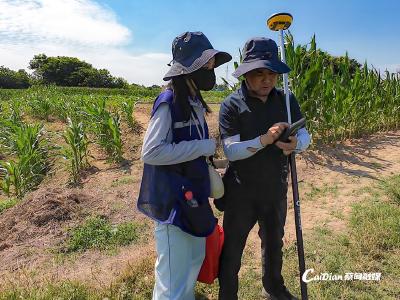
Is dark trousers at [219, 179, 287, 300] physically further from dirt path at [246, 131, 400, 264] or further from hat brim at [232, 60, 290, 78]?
dirt path at [246, 131, 400, 264]

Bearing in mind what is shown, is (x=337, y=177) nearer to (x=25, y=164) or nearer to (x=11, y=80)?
(x=25, y=164)

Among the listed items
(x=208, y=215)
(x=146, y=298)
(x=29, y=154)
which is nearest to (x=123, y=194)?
(x=29, y=154)

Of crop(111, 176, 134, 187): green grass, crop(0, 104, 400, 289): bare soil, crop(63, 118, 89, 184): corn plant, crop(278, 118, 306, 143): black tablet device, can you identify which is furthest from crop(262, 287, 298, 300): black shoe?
crop(63, 118, 89, 184): corn plant

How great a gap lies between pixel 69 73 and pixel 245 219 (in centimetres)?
4709

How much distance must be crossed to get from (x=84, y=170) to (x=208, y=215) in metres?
4.75

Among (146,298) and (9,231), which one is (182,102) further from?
(9,231)

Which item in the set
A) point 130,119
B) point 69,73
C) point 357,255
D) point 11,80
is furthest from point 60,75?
point 357,255

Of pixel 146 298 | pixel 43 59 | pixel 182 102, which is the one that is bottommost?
pixel 146 298

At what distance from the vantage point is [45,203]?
4.27 metres

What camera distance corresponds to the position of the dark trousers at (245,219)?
2043 mm

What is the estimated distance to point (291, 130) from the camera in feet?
6.07

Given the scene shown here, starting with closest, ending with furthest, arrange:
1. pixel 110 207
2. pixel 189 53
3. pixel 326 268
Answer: pixel 189 53
pixel 326 268
pixel 110 207

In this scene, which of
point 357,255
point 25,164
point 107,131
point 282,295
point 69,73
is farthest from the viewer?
point 69,73

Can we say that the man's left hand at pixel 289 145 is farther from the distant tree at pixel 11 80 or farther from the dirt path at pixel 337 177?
the distant tree at pixel 11 80
